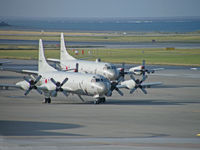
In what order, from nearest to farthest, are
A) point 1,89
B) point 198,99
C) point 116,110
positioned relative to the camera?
point 116,110
point 198,99
point 1,89

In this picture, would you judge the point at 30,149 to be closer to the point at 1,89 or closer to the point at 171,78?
the point at 1,89

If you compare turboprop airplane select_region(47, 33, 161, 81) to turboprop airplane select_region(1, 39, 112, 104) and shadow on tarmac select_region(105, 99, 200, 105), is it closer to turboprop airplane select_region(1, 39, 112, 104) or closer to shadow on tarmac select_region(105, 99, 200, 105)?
turboprop airplane select_region(1, 39, 112, 104)

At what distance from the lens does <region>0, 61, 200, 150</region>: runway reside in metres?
31.1

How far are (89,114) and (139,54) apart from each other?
274 ft

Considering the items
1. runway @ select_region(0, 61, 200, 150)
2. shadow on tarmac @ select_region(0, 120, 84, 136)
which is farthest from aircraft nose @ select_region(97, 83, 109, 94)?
shadow on tarmac @ select_region(0, 120, 84, 136)

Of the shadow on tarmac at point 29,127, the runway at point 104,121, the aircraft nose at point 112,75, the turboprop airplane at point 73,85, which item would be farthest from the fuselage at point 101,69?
the shadow on tarmac at point 29,127

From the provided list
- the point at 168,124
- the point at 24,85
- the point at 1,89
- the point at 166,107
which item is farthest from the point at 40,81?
the point at 168,124

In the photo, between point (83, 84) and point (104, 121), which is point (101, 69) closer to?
point (83, 84)

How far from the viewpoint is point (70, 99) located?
188ft

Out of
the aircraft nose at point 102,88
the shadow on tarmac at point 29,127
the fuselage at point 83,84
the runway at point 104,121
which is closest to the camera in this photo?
the runway at point 104,121

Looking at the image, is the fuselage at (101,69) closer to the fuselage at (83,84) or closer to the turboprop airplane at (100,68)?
the turboprop airplane at (100,68)

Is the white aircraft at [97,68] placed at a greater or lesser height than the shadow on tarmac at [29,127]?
greater

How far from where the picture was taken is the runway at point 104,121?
102 ft

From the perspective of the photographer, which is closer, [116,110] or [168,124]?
[168,124]
